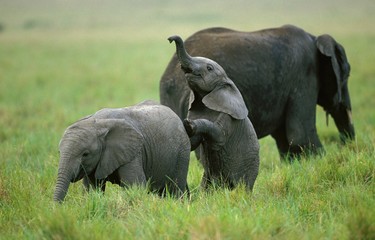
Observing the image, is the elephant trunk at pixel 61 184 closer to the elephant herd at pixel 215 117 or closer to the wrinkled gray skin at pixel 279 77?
the elephant herd at pixel 215 117

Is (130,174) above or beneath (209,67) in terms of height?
beneath

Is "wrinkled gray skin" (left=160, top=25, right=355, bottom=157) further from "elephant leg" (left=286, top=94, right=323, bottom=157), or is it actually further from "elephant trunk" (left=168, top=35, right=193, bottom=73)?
"elephant trunk" (left=168, top=35, right=193, bottom=73)

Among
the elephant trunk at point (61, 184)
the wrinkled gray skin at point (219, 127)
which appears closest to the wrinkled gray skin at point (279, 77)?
the wrinkled gray skin at point (219, 127)

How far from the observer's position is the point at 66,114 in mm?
13320

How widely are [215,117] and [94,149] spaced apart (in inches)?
49.3

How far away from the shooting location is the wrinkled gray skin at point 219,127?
569 centimetres

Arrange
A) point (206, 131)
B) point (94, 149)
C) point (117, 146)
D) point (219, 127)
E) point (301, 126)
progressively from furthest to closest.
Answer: point (301, 126) < point (219, 127) < point (206, 131) < point (117, 146) < point (94, 149)

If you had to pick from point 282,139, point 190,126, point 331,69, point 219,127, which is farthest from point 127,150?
point 331,69

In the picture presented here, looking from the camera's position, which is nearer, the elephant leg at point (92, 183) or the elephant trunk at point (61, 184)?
the elephant trunk at point (61, 184)

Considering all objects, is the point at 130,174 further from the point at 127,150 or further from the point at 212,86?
the point at 212,86

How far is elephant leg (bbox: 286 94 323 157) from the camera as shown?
26.4ft

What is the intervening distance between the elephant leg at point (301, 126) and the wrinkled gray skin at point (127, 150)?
8.69 ft

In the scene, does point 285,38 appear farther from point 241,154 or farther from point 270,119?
point 241,154

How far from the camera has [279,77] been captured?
7938mm
